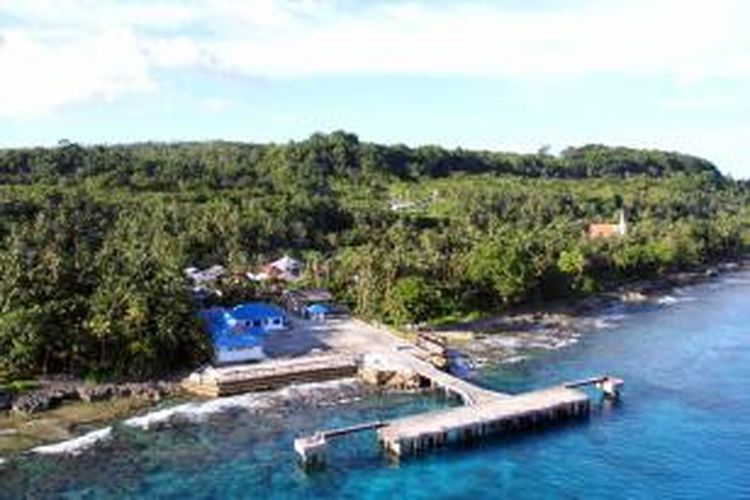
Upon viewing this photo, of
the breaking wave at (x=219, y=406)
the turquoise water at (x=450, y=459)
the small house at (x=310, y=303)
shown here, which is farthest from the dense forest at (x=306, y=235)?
the turquoise water at (x=450, y=459)

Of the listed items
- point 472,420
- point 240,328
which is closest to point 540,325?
point 240,328

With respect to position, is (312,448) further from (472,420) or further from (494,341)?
(494,341)

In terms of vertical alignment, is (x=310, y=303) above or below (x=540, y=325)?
above

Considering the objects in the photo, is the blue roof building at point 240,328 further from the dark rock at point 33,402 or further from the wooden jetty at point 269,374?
the dark rock at point 33,402

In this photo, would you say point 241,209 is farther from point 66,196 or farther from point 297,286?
point 297,286

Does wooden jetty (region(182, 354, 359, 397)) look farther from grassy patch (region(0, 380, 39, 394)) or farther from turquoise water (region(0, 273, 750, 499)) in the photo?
grassy patch (region(0, 380, 39, 394))

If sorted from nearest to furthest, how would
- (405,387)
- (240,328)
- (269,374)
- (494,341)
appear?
(405,387) → (269,374) → (240,328) → (494,341)

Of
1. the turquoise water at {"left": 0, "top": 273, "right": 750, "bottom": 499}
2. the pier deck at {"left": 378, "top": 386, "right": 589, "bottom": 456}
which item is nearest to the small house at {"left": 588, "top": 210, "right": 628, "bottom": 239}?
the turquoise water at {"left": 0, "top": 273, "right": 750, "bottom": 499}
